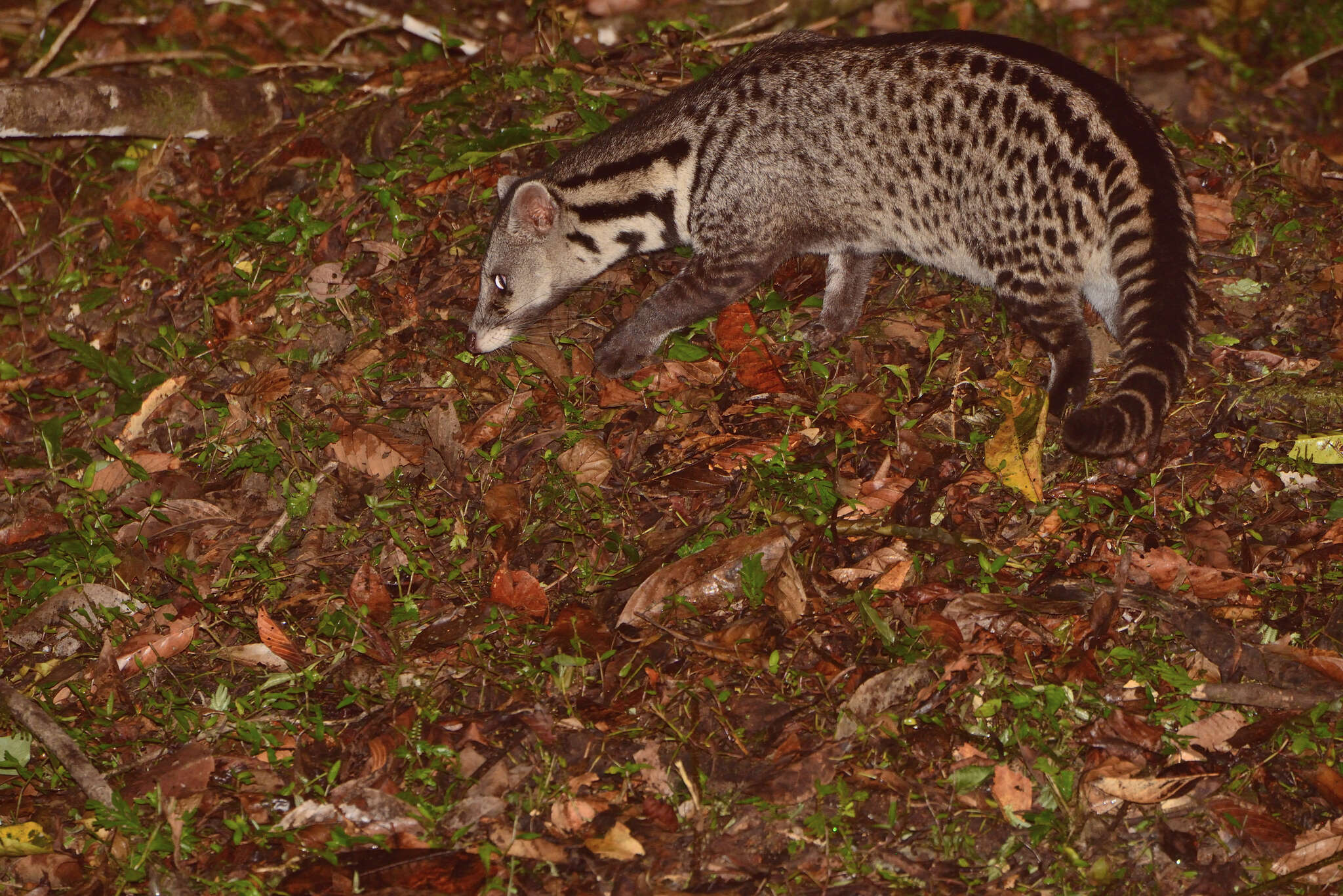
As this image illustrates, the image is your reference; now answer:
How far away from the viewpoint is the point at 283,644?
203 inches

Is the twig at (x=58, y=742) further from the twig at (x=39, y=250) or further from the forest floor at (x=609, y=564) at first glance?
the twig at (x=39, y=250)

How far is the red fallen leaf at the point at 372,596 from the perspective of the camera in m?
5.23

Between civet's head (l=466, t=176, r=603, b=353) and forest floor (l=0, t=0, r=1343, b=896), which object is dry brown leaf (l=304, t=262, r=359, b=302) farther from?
civet's head (l=466, t=176, r=603, b=353)

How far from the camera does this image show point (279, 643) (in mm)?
5152

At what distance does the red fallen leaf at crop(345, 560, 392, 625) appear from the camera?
5230 millimetres

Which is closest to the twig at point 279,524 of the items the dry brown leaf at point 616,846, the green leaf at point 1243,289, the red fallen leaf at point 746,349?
the red fallen leaf at point 746,349

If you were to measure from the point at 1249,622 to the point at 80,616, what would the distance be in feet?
17.5

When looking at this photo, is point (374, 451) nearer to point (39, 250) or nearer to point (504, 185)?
point (504, 185)

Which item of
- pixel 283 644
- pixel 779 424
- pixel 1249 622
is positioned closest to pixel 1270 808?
pixel 1249 622

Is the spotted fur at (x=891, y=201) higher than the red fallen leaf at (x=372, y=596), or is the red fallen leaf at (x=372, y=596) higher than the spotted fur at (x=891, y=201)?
the spotted fur at (x=891, y=201)

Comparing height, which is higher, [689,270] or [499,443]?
[689,270]

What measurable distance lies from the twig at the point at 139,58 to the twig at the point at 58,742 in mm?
4669

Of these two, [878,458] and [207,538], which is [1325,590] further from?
[207,538]

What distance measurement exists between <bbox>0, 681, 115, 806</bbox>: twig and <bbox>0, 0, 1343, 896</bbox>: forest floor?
0.02 metres
